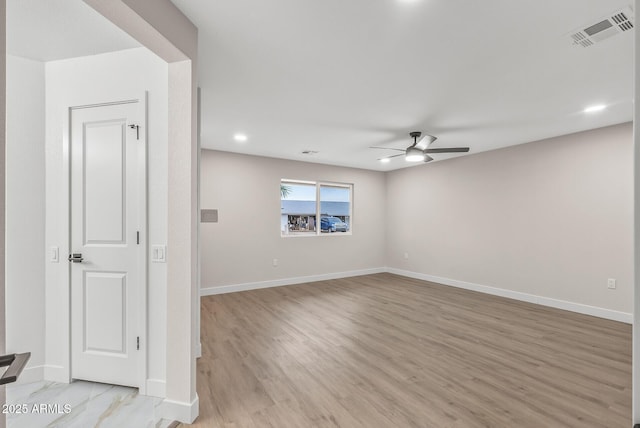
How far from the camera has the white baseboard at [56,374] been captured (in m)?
2.23

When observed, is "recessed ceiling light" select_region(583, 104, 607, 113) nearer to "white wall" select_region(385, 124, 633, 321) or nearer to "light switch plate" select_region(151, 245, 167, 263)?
"white wall" select_region(385, 124, 633, 321)

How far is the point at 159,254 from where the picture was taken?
2.10 meters

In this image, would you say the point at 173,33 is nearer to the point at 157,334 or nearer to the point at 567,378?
the point at 157,334

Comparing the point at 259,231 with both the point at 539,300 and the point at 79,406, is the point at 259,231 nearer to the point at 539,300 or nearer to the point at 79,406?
the point at 79,406

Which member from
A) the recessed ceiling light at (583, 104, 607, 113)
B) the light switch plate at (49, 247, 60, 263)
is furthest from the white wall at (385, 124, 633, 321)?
the light switch plate at (49, 247, 60, 263)

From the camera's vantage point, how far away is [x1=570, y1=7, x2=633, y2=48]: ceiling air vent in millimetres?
1787

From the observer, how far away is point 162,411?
6.36ft

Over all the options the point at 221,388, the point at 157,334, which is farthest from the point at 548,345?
the point at 157,334

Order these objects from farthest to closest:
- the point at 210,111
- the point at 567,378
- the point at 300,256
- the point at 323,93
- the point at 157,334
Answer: the point at 300,256 → the point at 210,111 → the point at 323,93 → the point at 567,378 → the point at 157,334

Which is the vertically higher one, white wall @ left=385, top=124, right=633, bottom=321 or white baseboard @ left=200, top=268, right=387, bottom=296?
white wall @ left=385, top=124, right=633, bottom=321

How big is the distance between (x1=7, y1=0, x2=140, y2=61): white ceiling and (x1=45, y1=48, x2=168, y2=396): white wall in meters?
0.09

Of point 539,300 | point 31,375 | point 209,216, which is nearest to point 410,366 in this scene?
point 31,375

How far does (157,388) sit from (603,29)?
397cm

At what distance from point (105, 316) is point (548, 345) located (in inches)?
167
